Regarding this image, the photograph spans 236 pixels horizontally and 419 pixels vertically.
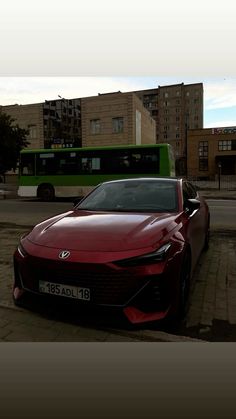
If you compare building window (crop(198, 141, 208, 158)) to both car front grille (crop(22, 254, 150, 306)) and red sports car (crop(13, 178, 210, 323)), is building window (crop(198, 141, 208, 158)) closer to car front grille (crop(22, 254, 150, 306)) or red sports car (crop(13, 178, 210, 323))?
red sports car (crop(13, 178, 210, 323))

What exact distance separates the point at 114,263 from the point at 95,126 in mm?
36732

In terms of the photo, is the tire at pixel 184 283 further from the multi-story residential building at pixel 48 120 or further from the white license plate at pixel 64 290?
the multi-story residential building at pixel 48 120

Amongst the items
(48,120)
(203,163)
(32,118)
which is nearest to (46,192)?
(32,118)

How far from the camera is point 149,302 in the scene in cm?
345

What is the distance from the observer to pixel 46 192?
19.8 meters

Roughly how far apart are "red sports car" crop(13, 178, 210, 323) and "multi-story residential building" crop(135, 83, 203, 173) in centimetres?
11411

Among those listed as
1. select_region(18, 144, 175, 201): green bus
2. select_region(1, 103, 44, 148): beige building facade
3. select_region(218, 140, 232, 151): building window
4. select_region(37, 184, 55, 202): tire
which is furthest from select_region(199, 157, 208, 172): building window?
select_region(37, 184, 55, 202): tire

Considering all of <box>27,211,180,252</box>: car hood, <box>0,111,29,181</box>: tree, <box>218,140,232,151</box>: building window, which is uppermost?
<box>218,140,232,151</box>: building window

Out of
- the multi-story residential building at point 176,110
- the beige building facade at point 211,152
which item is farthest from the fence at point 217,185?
the multi-story residential building at point 176,110

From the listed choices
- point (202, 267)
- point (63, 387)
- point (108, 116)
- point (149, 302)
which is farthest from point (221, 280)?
point (108, 116)

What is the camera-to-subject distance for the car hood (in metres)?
3.59

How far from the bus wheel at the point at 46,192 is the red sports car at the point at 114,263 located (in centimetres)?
1555

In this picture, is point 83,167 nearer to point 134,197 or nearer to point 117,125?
point 134,197

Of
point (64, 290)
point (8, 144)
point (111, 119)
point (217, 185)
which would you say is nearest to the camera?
point (64, 290)
